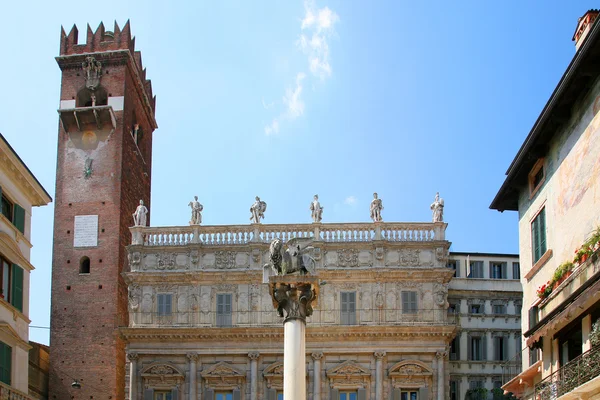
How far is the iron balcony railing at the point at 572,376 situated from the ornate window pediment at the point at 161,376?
30455 mm

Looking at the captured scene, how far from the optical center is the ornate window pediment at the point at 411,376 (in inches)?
2327

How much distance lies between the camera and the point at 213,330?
60.1m

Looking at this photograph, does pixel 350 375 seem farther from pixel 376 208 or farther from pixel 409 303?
pixel 376 208

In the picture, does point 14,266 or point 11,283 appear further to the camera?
point 14,266

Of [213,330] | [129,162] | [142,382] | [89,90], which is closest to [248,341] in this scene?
[213,330]

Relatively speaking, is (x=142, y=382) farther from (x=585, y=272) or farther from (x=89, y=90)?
(x=585, y=272)

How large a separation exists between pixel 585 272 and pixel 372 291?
99.1 ft

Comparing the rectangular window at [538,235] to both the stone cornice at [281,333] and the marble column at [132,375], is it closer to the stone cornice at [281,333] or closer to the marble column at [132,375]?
the stone cornice at [281,333]

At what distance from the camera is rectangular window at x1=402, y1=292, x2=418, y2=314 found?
60.2 m

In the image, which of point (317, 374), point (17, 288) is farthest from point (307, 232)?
point (17, 288)

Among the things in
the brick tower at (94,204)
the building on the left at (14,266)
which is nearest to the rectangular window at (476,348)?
the brick tower at (94,204)

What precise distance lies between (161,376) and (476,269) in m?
22.6

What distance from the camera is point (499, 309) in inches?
2677

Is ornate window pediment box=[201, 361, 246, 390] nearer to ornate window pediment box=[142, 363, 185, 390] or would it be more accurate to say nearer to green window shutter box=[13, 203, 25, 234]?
ornate window pediment box=[142, 363, 185, 390]
